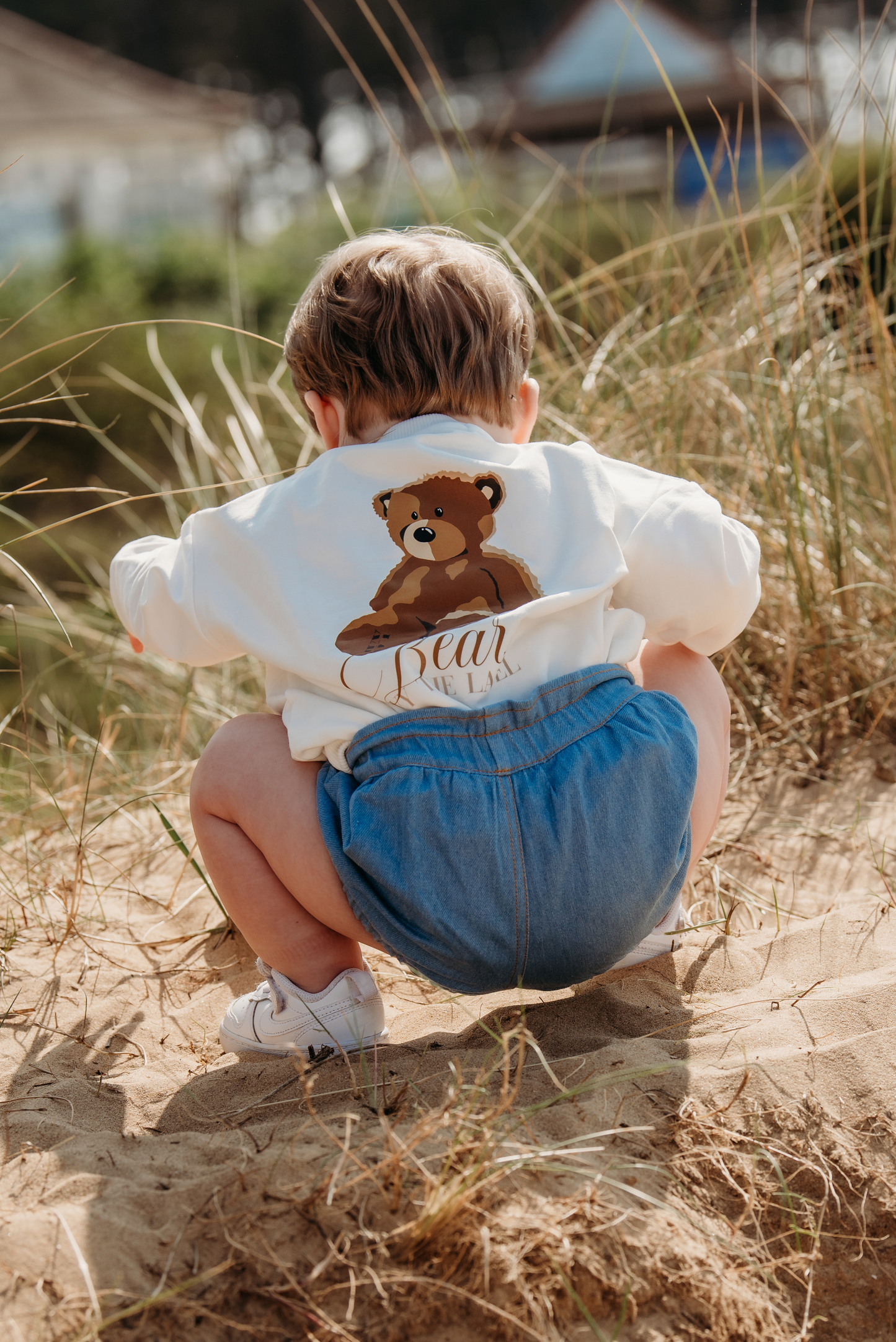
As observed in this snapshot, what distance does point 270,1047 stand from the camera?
1454 mm

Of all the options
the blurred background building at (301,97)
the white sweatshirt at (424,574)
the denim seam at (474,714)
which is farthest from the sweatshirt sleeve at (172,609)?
the blurred background building at (301,97)

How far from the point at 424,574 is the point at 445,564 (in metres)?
0.03

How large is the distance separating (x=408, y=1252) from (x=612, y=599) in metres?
0.86

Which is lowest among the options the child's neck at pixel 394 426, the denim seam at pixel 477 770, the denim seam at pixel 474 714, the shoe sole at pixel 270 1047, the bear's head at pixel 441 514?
the shoe sole at pixel 270 1047

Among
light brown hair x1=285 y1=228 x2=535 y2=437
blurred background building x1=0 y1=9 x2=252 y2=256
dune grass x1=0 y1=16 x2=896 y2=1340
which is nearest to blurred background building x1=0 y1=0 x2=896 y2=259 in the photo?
blurred background building x1=0 y1=9 x2=252 y2=256

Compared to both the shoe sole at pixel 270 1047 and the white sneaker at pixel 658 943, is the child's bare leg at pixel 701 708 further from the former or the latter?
the shoe sole at pixel 270 1047

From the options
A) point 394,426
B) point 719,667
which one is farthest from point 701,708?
point 719,667

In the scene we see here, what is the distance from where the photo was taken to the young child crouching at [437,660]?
1.27 m

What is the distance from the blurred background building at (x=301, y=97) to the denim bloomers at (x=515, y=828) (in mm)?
5466

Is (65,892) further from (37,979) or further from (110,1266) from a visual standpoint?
(110,1266)

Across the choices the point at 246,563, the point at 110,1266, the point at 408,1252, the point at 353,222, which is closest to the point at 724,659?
the point at 246,563

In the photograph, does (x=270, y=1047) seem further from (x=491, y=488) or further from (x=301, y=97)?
(x=301, y=97)

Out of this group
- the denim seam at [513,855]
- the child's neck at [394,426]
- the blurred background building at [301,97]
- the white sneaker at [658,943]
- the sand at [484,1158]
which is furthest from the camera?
the blurred background building at [301,97]

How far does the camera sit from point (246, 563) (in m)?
1.40
